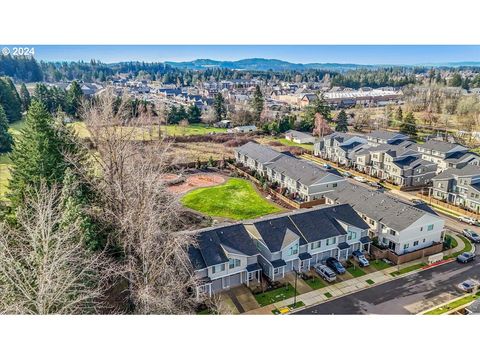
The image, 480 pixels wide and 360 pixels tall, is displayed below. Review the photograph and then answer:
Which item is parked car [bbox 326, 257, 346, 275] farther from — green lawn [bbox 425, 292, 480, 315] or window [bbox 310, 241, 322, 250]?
green lawn [bbox 425, 292, 480, 315]

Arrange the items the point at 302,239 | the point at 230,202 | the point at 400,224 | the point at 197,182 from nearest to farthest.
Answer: the point at 302,239 < the point at 400,224 < the point at 230,202 < the point at 197,182

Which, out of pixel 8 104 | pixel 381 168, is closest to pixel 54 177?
pixel 381 168

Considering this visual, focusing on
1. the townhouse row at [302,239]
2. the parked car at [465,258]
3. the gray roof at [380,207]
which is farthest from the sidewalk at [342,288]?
the gray roof at [380,207]

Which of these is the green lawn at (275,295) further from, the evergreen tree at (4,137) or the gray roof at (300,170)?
the evergreen tree at (4,137)

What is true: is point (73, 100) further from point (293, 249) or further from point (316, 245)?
point (316, 245)

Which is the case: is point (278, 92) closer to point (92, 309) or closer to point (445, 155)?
point (445, 155)

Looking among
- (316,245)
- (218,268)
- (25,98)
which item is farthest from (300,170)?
(25,98)

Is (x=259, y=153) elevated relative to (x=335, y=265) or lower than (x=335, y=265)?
elevated
